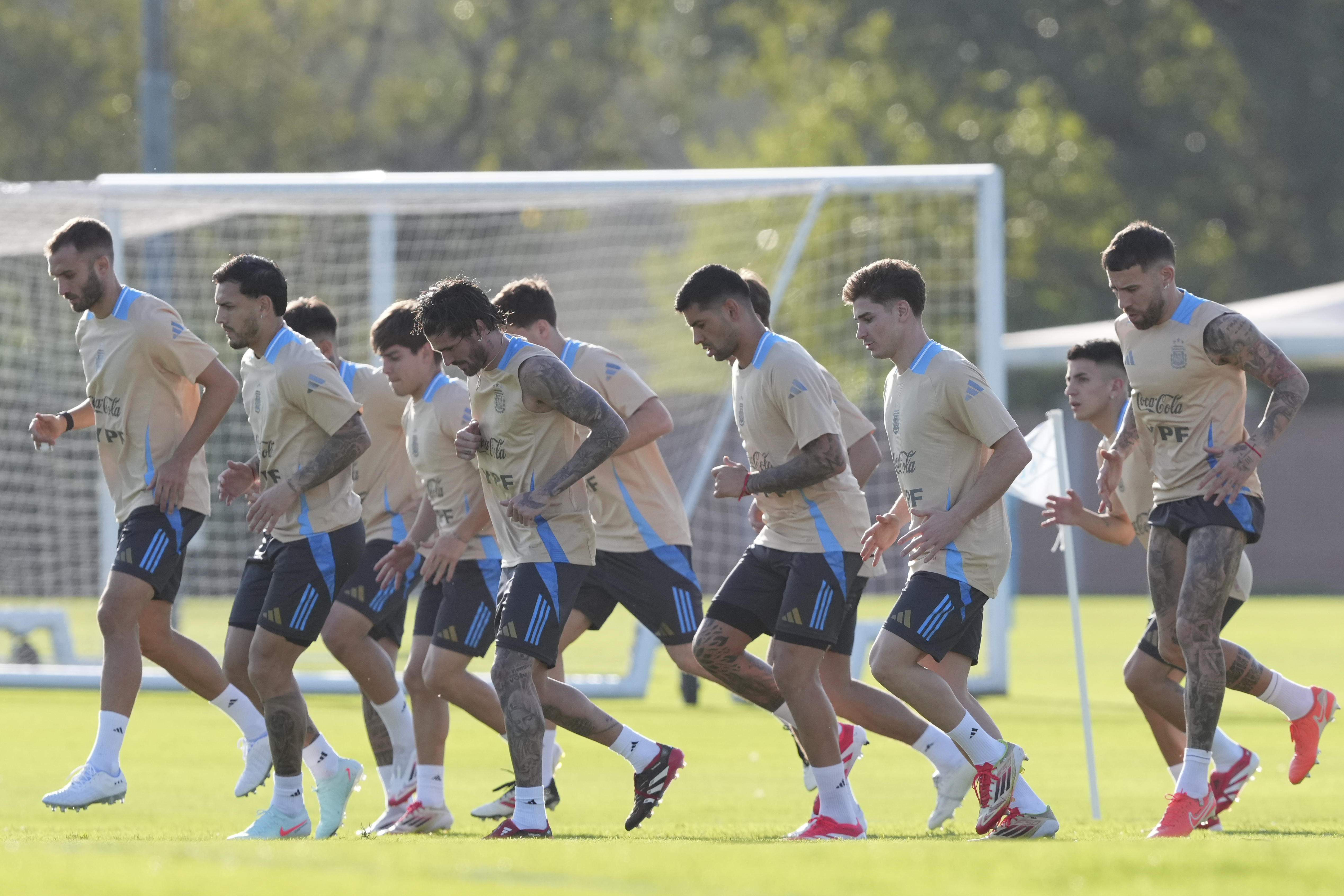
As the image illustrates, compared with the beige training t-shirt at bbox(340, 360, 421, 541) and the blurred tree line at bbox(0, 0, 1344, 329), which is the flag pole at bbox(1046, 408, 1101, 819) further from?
the blurred tree line at bbox(0, 0, 1344, 329)

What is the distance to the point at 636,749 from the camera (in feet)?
25.9

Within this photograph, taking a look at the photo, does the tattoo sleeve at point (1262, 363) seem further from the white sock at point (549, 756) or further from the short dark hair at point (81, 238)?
the short dark hair at point (81, 238)

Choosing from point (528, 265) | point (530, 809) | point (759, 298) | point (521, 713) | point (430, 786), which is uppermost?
point (528, 265)

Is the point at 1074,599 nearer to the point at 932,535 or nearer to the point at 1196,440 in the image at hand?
the point at 1196,440

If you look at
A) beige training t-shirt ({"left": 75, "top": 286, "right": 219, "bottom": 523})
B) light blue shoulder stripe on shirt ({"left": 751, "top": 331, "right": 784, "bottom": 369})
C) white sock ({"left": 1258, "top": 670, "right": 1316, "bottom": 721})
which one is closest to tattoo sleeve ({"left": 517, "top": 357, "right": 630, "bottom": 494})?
light blue shoulder stripe on shirt ({"left": 751, "top": 331, "right": 784, "bottom": 369})

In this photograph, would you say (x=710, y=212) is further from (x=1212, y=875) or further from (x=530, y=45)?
(x=530, y=45)

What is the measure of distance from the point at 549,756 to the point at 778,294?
6.51 meters

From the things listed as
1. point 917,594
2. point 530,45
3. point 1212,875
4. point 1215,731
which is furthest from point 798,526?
point 530,45

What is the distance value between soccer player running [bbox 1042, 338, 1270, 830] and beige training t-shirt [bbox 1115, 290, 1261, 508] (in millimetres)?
254

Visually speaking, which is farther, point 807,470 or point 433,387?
point 433,387

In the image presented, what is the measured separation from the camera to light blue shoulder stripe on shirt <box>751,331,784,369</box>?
742 cm

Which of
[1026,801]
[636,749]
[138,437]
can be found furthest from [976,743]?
[138,437]

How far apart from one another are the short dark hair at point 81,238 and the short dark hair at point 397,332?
1.24m

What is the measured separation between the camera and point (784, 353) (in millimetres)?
7371
